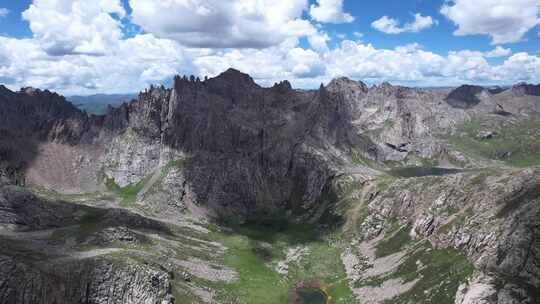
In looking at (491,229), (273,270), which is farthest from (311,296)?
(491,229)

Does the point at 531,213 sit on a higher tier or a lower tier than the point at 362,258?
higher

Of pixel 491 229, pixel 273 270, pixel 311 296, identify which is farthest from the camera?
pixel 273 270

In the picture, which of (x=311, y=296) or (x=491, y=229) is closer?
(x=491, y=229)

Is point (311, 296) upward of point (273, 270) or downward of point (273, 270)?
downward

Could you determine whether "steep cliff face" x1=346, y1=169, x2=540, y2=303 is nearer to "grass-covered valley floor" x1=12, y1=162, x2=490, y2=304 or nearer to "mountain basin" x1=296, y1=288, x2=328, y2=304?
"grass-covered valley floor" x1=12, y1=162, x2=490, y2=304

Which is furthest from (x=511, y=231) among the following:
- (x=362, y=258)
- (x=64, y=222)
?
(x=64, y=222)

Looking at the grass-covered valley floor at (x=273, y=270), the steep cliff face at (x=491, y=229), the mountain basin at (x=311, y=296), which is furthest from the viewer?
the mountain basin at (x=311, y=296)

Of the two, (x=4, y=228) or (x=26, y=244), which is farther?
(x=4, y=228)

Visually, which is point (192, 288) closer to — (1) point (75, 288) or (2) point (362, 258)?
(1) point (75, 288)

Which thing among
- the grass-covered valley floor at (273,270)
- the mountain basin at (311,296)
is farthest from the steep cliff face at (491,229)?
the mountain basin at (311,296)

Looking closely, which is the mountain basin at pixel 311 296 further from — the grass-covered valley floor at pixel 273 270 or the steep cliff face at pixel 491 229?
the steep cliff face at pixel 491 229

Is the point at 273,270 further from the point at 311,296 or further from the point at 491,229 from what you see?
the point at 491,229
